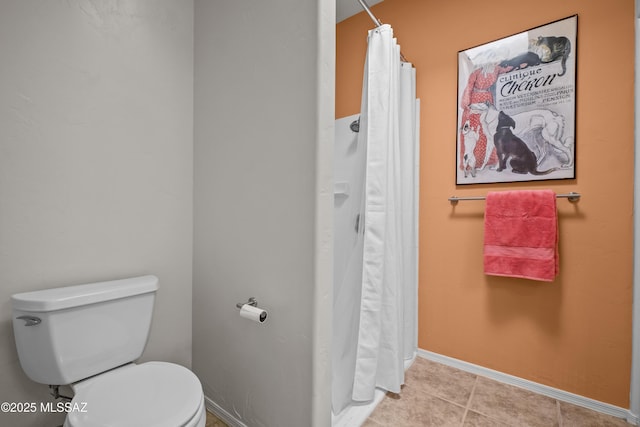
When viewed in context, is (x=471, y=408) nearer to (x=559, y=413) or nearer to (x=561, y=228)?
(x=559, y=413)

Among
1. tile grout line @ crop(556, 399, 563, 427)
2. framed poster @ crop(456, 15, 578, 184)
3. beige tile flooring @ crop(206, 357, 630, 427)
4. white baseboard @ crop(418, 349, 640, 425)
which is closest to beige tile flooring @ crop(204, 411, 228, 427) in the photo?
beige tile flooring @ crop(206, 357, 630, 427)

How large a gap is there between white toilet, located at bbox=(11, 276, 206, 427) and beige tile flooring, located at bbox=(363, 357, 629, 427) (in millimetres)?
932

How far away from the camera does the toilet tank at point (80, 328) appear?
88 cm

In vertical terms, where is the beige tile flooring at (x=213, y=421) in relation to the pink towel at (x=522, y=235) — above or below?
below

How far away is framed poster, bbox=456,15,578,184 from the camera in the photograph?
1.45 metres

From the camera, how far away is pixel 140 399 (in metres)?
0.82

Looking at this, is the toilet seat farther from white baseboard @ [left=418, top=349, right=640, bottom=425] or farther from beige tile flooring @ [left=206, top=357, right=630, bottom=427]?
white baseboard @ [left=418, top=349, right=640, bottom=425]

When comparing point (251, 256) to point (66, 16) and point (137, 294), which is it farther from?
point (66, 16)

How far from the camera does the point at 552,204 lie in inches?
56.4

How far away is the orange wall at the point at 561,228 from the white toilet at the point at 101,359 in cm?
159

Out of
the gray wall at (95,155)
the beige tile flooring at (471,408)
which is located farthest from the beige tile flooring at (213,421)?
the gray wall at (95,155)

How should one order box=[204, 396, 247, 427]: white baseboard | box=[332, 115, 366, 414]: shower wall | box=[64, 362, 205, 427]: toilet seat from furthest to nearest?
box=[332, 115, 366, 414]: shower wall, box=[204, 396, 247, 427]: white baseboard, box=[64, 362, 205, 427]: toilet seat

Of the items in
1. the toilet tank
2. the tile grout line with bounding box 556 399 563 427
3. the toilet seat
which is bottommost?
the tile grout line with bounding box 556 399 563 427

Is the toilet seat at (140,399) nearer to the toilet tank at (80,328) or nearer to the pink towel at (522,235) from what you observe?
the toilet tank at (80,328)
